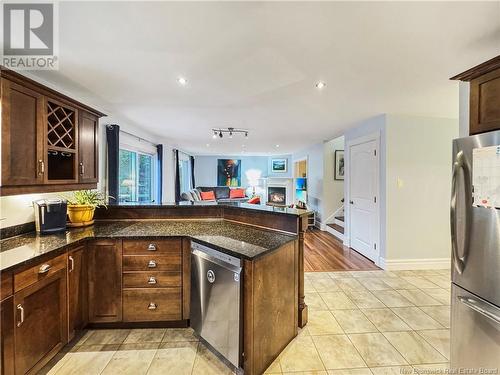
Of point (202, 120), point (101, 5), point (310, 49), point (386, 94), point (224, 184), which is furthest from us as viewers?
point (224, 184)

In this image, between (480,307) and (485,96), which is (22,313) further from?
(485,96)

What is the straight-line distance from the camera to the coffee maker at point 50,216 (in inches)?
81.4

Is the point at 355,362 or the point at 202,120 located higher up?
the point at 202,120

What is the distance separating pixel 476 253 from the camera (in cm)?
140

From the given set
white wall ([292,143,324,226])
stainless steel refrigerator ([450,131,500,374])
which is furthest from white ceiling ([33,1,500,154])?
white wall ([292,143,324,226])

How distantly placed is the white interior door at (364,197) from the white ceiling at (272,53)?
3.32ft

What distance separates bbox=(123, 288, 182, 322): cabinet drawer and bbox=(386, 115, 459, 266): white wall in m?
3.17

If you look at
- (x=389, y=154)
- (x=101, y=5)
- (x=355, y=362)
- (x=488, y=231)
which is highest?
(x=101, y=5)

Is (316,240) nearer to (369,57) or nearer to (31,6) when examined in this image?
(369,57)

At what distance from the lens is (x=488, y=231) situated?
1344 mm

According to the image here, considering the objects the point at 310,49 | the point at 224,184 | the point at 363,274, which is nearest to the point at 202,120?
the point at 310,49

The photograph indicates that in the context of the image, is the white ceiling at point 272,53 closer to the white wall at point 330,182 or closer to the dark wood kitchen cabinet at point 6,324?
the dark wood kitchen cabinet at point 6,324

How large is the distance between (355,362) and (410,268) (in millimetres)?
2469

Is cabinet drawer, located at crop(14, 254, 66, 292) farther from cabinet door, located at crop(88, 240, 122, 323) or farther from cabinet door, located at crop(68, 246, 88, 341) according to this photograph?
cabinet door, located at crop(88, 240, 122, 323)
